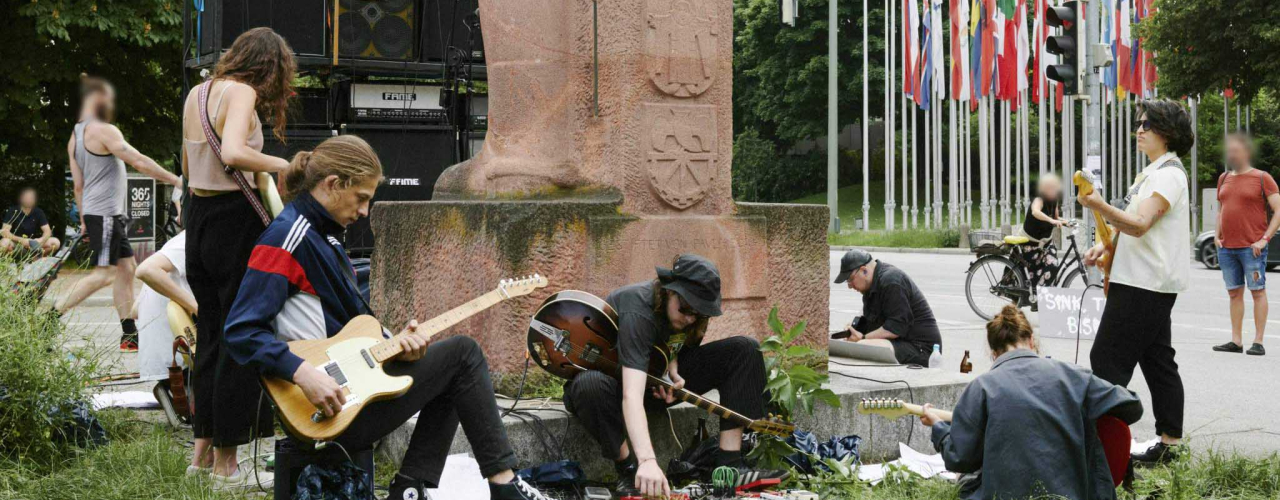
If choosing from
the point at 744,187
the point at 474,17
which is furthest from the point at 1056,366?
the point at 744,187

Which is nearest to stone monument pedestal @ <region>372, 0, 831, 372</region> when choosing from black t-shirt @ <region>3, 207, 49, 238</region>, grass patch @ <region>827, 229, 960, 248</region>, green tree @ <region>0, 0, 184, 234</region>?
black t-shirt @ <region>3, 207, 49, 238</region>

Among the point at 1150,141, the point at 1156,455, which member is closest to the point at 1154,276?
the point at 1150,141

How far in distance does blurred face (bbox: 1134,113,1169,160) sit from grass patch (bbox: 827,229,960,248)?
1891 cm

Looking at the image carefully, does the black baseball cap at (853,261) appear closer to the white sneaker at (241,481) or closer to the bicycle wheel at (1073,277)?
the white sneaker at (241,481)

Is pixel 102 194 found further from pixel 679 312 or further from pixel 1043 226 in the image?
pixel 1043 226

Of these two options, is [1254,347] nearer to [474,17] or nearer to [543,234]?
[543,234]

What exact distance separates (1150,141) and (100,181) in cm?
637

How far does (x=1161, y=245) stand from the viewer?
551 cm

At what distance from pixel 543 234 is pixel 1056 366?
219 centimetres

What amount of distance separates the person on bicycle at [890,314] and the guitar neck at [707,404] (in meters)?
2.46

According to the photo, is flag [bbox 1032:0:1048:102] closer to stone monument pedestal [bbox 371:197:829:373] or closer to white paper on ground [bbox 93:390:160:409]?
stone monument pedestal [bbox 371:197:829:373]

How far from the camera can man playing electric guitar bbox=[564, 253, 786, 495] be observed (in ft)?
15.2

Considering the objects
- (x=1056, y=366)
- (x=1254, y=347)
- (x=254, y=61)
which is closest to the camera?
(x=1056, y=366)

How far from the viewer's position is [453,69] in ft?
45.6
